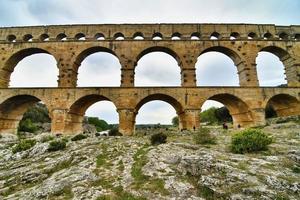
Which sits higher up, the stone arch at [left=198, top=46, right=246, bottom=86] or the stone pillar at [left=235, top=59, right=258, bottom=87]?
the stone arch at [left=198, top=46, right=246, bottom=86]

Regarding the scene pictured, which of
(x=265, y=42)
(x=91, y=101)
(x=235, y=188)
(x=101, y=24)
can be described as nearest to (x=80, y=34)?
(x=101, y=24)

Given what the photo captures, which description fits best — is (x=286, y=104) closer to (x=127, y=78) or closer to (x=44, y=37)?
(x=127, y=78)

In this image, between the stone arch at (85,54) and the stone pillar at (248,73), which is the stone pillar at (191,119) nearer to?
the stone pillar at (248,73)

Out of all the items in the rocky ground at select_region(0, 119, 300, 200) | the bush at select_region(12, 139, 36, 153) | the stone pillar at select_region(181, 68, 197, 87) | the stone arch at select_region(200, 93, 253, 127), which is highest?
the stone pillar at select_region(181, 68, 197, 87)

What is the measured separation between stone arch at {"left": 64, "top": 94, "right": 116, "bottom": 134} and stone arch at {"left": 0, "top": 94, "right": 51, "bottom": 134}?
379 cm

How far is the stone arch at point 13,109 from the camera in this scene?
79.8 feet

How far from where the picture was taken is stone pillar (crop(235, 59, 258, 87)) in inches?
995

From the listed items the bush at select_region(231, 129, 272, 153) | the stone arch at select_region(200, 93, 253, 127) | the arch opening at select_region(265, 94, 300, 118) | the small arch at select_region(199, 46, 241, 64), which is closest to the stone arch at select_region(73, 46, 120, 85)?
the small arch at select_region(199, 46, 241, 64)

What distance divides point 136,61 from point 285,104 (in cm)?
1857

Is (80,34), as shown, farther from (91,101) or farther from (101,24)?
(91,101)

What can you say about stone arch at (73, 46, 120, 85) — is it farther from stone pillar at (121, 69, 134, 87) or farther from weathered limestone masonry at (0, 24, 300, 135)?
stone pillar at (121, 69, 134, 87)

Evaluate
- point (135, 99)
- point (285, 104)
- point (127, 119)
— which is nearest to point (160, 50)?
point (135, 99)

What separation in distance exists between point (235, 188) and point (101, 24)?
81.9 feet

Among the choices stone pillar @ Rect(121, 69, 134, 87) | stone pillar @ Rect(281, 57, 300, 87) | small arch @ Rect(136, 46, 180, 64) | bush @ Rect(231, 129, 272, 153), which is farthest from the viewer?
small arch @ Rect(136, 46, 180, 64)
